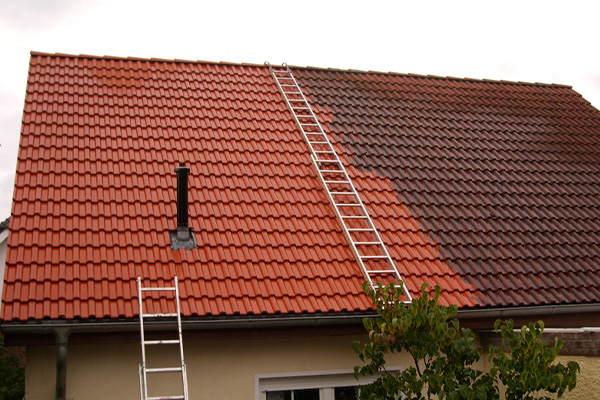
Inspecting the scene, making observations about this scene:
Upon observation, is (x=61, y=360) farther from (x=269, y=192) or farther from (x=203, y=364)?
(x=269, y=192)

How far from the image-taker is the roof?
719 cm

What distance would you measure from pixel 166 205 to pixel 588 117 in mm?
8678

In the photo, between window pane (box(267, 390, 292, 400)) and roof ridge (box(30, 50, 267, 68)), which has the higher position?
roof ridge (box(30, 50, 267, 68))

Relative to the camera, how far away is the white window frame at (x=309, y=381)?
7.14 metres

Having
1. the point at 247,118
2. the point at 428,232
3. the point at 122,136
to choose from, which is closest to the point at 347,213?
the point at 428,232

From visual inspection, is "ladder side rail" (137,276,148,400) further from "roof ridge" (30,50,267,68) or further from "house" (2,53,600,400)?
"roof ridge" (30,50,267,68)

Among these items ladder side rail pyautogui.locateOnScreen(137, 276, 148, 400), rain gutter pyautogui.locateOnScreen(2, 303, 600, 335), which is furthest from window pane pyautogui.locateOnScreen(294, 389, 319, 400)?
ladder side rail pyautogui.locateOnScreen(137, 276, 148, 400)

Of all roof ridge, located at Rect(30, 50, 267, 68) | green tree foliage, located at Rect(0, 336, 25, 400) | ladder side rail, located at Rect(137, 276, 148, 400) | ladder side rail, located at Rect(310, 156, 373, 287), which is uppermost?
roof ridge, located at Rect(30, 50, 267, 68)

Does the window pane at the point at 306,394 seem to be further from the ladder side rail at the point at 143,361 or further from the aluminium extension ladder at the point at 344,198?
the ladder side rail at the point at 143,361

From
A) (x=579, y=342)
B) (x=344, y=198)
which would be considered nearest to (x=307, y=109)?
(x=344, y=198)

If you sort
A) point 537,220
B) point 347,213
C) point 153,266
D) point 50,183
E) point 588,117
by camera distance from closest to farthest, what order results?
point 153,266 → point 50,183 → point 347,213 → point 537,220 → point 588,117

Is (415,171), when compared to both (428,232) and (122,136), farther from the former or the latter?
(122,136)

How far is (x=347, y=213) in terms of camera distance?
872 cm

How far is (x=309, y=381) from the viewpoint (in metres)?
7.31
